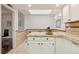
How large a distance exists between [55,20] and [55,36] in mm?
987

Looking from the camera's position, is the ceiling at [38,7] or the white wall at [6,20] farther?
the white wall at [6,20]

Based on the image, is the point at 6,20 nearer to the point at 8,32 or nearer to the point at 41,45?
the point at 8,32

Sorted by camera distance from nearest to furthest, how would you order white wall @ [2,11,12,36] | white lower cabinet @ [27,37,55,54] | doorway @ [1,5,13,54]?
white lower cabinet @ [27,37,55,54], white wall @ [2,11,12,36], doorway @ [1,5,13,54]

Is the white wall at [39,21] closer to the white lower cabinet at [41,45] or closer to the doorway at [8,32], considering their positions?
the doorway at [8,32]

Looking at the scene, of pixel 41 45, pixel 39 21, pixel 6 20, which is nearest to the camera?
pixel 41 45

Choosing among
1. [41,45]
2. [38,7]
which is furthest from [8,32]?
[41,45]

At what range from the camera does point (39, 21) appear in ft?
12.0

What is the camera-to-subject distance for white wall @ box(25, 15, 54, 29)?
137 inches

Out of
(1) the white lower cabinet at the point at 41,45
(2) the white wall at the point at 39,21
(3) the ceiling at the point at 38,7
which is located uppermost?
(3) the ceiling at the point at 38,7

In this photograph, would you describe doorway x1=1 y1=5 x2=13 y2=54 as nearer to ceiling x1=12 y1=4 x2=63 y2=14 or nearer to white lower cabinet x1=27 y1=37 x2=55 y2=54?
ceiling x1=12 y1=4 x2=63 y2=14

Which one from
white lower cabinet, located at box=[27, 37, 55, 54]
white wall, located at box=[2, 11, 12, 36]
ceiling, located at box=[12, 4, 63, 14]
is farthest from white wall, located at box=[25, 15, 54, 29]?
white lower cabinet, located at box=[27, 37, 55, 54]

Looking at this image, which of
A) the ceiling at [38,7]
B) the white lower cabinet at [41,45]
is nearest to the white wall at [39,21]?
the ceiling at [38,7]

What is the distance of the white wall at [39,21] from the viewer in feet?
11.5

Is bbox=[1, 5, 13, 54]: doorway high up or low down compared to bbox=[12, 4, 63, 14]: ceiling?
down
